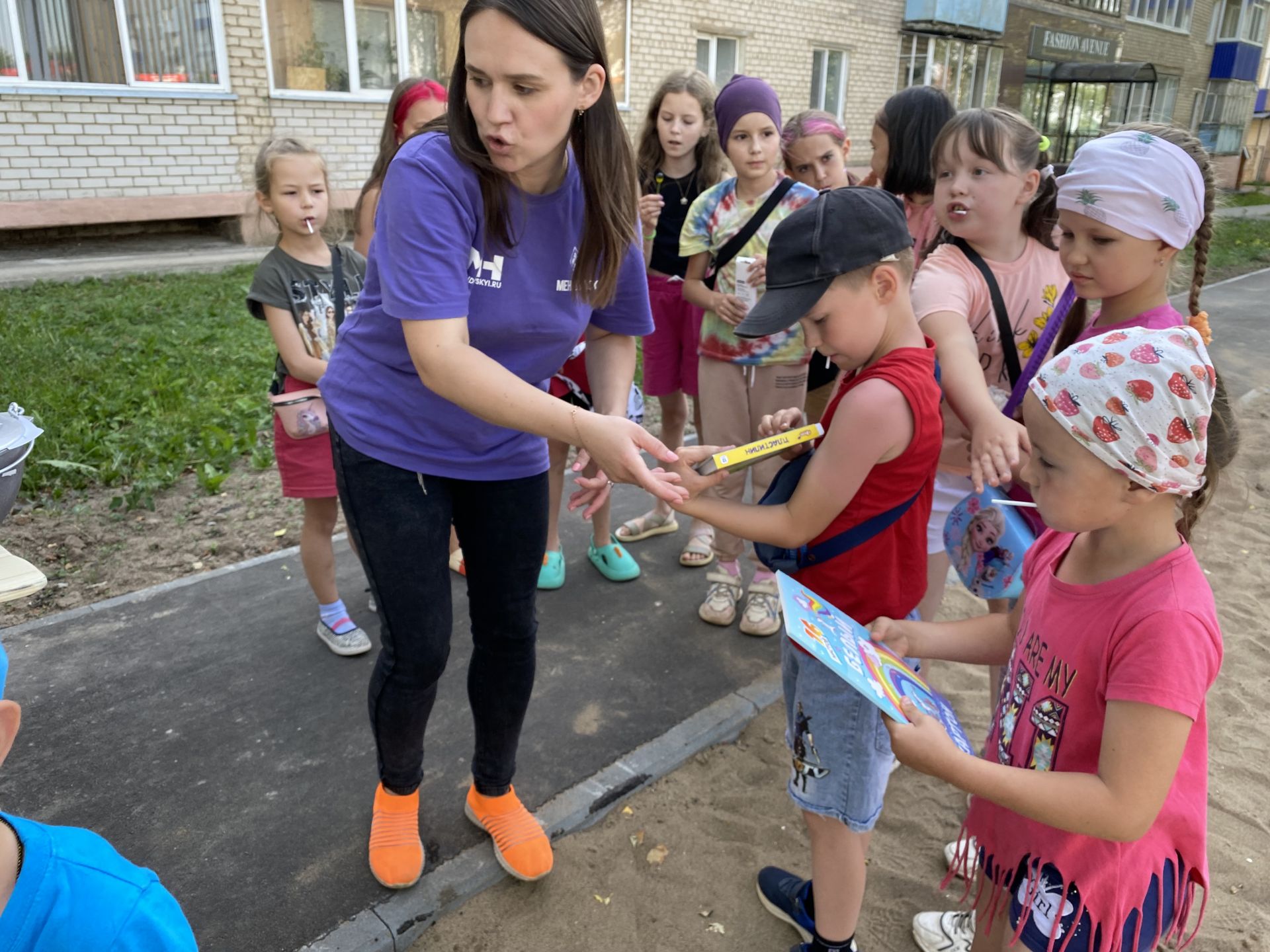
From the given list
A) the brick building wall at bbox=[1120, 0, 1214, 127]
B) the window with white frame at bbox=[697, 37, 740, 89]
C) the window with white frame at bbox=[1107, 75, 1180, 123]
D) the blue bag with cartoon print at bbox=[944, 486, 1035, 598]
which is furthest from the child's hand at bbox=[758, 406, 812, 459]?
the brick building wall at bbox=[1120, 0, 1214, 127]

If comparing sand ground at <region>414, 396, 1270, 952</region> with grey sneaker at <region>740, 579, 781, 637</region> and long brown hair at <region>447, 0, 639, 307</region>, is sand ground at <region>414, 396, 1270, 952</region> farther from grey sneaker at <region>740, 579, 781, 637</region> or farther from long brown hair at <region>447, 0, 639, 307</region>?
long brown hair at <region>447, 0, 639, 307</region>

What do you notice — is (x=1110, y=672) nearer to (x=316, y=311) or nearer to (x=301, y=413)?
(x=301, y=413)

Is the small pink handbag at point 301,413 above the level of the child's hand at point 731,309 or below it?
below

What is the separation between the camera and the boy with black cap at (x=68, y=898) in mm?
1106

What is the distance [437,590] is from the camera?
7.06 feet

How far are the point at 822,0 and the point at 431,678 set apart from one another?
20.1 metres

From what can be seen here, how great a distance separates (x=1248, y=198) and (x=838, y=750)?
3281 centimetres

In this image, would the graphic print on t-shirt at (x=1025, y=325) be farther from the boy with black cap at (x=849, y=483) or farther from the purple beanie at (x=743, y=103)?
the purple beanie at (x=743, y=103)

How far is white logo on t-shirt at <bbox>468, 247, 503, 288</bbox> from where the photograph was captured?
1.89 meters

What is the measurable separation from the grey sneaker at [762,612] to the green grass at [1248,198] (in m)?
26.6

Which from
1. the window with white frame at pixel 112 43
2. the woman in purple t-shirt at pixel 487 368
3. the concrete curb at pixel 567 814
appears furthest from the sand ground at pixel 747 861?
the window with white frame at pixel 112 43

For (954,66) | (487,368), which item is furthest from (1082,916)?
(954,66)

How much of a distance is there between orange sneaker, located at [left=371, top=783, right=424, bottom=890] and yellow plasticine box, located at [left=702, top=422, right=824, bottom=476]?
1.36 metres

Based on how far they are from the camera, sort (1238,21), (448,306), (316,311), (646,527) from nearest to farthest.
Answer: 1. (448,306)
2. (316,311)
3. (646,527)
4. (1238,21)
